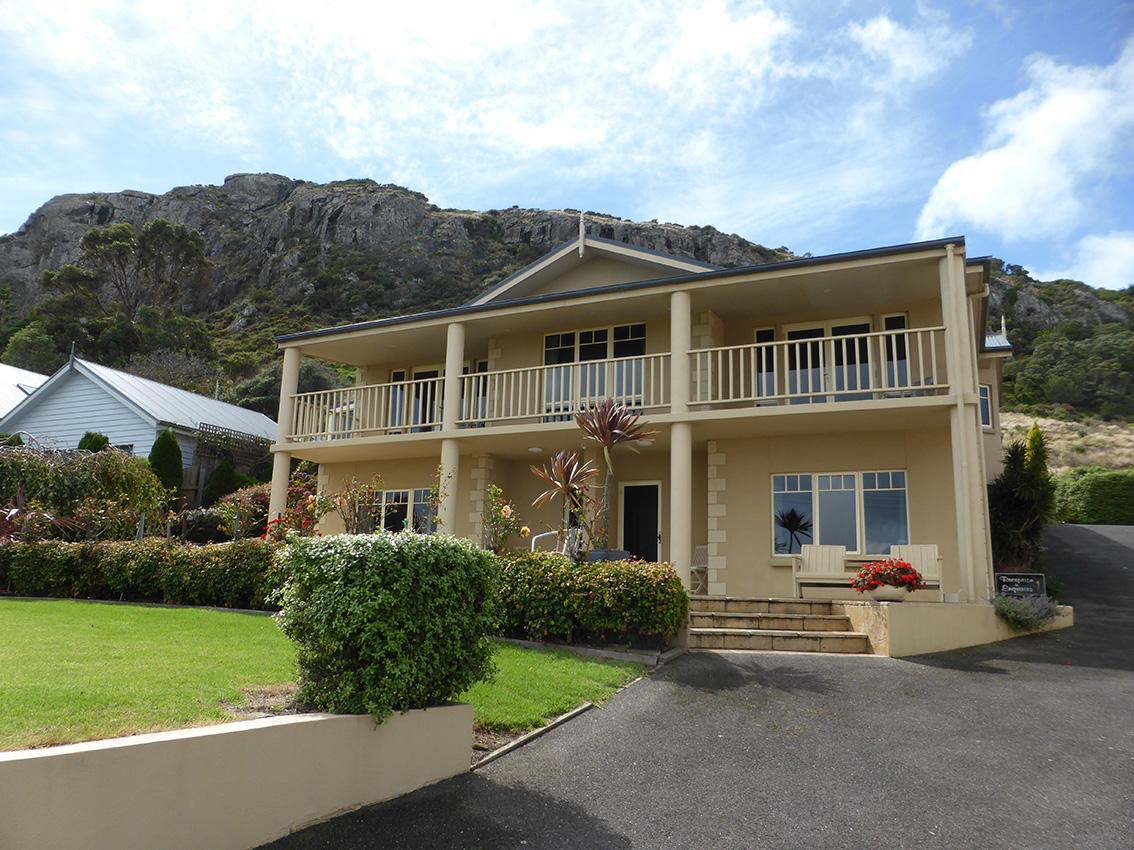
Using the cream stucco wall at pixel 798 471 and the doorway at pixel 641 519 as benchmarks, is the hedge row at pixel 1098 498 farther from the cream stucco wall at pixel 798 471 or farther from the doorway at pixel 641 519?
the doorway at pixel 641 519

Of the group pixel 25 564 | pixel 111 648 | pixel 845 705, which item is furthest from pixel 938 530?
pixel 25 564

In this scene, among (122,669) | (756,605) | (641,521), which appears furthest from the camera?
(641,521)

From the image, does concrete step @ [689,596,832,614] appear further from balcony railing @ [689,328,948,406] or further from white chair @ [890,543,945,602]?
balcony railing @ [689,328,948,406]

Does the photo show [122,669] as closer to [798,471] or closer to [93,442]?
[798,471]

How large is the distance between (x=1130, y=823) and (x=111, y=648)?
8.46m

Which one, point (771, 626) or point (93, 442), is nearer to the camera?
point (771, 626)

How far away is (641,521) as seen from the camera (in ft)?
49.7

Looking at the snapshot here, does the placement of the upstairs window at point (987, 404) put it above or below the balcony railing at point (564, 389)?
above

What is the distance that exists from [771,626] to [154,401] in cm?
2138

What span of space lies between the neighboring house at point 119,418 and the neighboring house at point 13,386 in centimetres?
173

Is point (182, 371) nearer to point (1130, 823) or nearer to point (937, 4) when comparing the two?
point (937, 4)

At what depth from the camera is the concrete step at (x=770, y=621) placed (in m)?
10.7

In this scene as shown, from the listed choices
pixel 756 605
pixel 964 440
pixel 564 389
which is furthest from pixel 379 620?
pixel 564 389

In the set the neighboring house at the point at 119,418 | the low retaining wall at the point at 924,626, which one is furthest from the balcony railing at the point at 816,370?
the neighboring house at the point at 119,418
